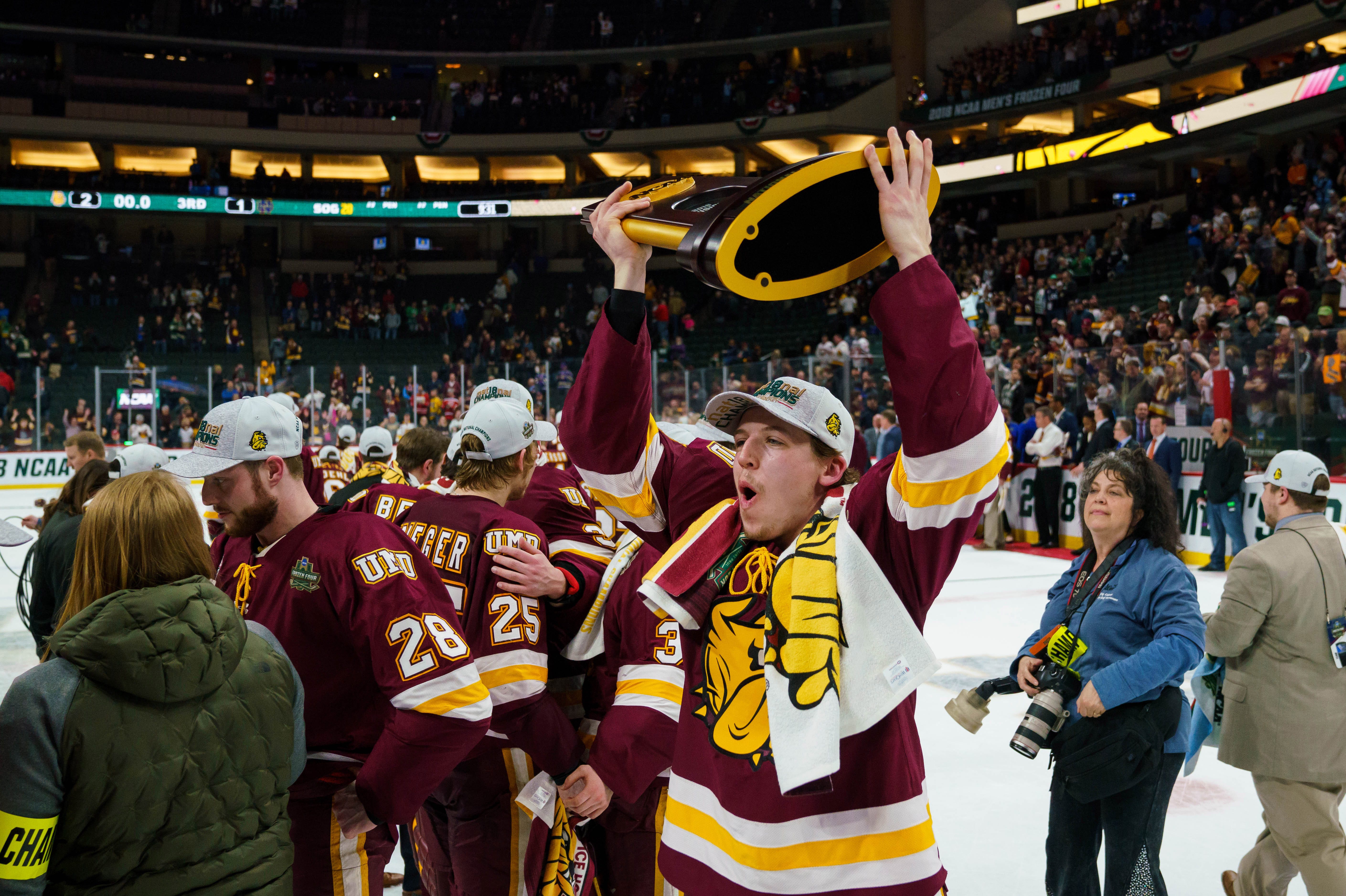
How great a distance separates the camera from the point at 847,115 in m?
33.8

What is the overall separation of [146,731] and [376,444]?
18.2 feet

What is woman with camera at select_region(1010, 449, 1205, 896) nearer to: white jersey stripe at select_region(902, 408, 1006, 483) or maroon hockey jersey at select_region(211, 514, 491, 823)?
maroon hockey jersey at select_region(211, 514, 491, 823)

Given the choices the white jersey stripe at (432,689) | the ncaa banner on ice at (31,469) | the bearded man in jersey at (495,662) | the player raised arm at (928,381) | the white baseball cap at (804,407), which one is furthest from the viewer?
the ncaa banner on ice at (31,469)

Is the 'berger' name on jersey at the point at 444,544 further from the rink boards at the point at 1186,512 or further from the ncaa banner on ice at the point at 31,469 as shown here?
the ncaa banner on ice at the point at 31,469

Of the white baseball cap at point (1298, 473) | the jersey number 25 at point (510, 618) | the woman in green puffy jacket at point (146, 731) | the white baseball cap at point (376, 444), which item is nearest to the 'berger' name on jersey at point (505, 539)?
the jersey number 25 at point (510, 618)

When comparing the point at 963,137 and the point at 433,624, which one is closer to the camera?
the point at 433,624

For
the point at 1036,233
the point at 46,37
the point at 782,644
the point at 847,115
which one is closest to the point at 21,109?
the point at 46,37

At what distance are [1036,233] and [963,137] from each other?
4.61 meters

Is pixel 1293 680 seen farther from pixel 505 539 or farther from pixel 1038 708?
pixel 505 539

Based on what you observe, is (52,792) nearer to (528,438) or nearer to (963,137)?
(528,438)

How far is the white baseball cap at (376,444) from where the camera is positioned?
7.07 metres

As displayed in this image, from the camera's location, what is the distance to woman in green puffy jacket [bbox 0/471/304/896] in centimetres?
167

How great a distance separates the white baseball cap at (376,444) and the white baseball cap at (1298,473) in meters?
5.18

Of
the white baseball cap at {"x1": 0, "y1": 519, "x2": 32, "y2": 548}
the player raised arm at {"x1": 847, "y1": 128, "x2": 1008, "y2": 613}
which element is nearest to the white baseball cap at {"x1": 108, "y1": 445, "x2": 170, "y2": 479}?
the white baseball cap at {"x1": 0, "y1": 519, "x2": 32, "y2": 548}
